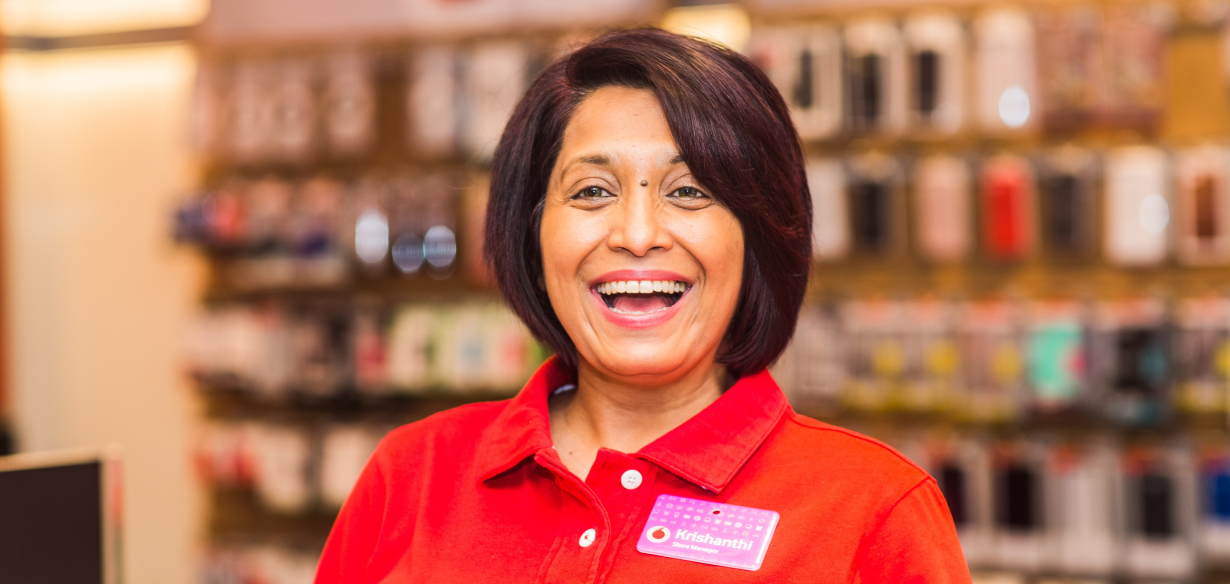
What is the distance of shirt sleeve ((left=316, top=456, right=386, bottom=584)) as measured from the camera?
1.40 metres

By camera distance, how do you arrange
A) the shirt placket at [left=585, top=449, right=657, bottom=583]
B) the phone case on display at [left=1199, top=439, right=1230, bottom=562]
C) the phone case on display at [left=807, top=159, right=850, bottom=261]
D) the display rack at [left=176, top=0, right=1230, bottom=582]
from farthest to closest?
the phone case on display at [left=807, top=159, right=850, bottom=261], the display rack at [left=176, top=0, right=1230, bottom=582], the phone case on display at [left=1199, top=439, right=1230, bottom=562], the shirt placket at [left=585, top=449, right=657, bottom=583]

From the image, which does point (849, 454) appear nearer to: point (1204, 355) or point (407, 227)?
point (1204, 355)

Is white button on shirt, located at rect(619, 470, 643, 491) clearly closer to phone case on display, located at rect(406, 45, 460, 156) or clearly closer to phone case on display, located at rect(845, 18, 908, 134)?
phone case on display, located at rect(845, 18, 908, 134)

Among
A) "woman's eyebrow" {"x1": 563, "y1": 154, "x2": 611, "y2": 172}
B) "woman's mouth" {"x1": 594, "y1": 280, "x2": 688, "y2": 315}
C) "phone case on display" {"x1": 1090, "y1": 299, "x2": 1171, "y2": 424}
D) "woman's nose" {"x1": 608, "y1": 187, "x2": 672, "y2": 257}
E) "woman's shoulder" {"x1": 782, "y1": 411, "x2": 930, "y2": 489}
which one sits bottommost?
"phone case on display" {"x1": 1090, "y1": 299, "x2": 1171, "y2": 424}

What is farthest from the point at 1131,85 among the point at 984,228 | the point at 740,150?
the point at 740,150

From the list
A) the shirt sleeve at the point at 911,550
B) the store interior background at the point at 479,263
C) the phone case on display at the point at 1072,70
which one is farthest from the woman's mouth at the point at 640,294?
the phone case on display at the point at 1072,70

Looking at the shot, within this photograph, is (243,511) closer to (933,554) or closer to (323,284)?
(323,284)

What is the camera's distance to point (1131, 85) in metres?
3.26

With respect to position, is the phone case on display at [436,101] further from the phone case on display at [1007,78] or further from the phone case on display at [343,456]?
the phone case on display at [1007,78]

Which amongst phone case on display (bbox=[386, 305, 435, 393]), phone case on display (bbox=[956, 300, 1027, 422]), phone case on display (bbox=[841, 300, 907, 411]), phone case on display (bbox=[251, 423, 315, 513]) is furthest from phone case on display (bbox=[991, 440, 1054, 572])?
phone case on display (bbox=[251, 423, 315, 513])

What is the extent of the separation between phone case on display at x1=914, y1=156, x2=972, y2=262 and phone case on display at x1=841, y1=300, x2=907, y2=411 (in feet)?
0.81

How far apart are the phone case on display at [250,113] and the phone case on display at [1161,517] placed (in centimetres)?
325

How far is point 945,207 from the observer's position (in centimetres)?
341

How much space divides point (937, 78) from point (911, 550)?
254 cm
